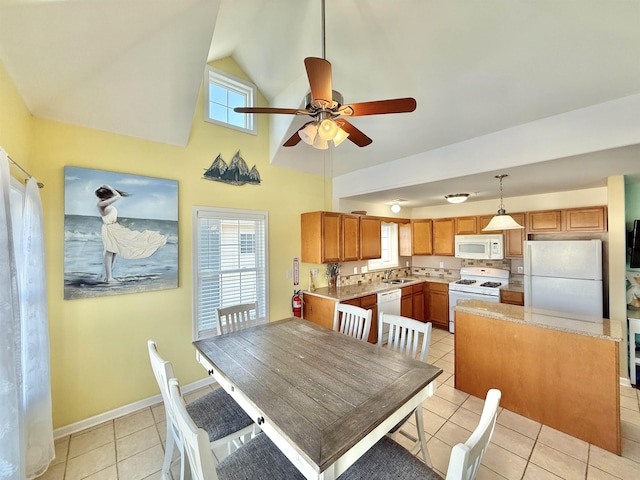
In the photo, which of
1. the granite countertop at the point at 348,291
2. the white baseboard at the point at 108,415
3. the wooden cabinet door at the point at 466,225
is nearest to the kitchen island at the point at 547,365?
the granite countertop at the point at 348,291

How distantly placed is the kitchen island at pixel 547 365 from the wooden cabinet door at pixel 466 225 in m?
2.12

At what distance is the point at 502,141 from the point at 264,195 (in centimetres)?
274

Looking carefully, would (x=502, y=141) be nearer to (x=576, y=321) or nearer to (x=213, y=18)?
(x=576, y=321)

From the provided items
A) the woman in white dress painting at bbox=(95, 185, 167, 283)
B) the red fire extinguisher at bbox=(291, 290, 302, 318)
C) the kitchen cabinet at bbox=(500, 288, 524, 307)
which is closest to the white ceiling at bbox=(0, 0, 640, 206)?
the woman in white dress painting at bbox=(95, 185, 167, 283)

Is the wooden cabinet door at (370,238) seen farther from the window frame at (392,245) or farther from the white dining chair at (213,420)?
the white dining chair at (213,420)

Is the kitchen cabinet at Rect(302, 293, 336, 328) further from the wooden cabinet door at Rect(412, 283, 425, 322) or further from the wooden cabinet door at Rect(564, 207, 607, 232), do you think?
the wooden cabinet door at Rect(564, 207, 607, 232)

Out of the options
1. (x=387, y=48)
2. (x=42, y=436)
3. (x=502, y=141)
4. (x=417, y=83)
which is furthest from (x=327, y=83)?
(x=42, y=436)

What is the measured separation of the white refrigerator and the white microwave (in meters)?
0.56

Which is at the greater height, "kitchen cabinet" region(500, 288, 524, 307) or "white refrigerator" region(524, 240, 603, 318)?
"white refrigerator" region(524, 240, 603, 318)

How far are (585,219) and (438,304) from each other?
243cm

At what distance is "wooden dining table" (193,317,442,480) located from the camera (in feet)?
3.39

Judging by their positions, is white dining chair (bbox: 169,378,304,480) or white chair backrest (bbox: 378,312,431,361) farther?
white chair backrest (bbox: 378,312,431,361)

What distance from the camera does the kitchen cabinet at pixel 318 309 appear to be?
3.42 meters

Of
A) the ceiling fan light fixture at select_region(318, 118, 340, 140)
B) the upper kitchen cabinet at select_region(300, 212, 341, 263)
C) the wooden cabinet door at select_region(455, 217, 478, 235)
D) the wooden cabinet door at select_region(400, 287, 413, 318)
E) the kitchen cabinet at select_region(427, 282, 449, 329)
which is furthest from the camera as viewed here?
the kitchen cabinet at select_region(427, 282, 449, 329)
